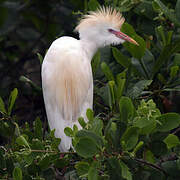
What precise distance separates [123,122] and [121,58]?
732 millimetres

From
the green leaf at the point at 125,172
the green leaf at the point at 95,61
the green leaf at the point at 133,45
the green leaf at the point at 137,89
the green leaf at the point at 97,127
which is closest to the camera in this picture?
the green leaf at the point at 125,172

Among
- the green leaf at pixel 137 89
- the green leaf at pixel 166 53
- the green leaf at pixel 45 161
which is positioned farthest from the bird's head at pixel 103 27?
the green leaf at pixel 45 161

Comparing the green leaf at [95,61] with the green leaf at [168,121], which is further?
the green leaf at [95,61]

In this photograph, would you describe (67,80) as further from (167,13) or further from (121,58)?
(167,13)


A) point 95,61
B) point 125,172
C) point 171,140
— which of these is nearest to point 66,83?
point 95,61

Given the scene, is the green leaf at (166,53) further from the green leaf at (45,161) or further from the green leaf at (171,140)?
the green leaf at (45,161)

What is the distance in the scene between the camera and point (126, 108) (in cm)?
196

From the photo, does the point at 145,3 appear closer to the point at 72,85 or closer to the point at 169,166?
the point at 72,85

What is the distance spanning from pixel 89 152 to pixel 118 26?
3.46 feet

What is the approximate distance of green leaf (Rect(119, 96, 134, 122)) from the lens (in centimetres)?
195

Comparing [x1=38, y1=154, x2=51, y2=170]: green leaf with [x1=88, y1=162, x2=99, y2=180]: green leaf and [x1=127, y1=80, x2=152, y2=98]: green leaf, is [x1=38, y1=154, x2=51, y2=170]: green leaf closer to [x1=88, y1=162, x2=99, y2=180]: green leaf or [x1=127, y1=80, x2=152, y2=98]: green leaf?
[x1=88, y1=162, x2=99, y2=180]: green leaf

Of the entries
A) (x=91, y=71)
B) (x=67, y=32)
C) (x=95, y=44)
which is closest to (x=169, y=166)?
(x=91, y=71)

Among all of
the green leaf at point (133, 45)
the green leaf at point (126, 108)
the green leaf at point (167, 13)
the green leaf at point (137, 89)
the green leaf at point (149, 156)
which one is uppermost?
the green leaf at point (167, 13)

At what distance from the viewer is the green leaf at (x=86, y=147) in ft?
6.04
